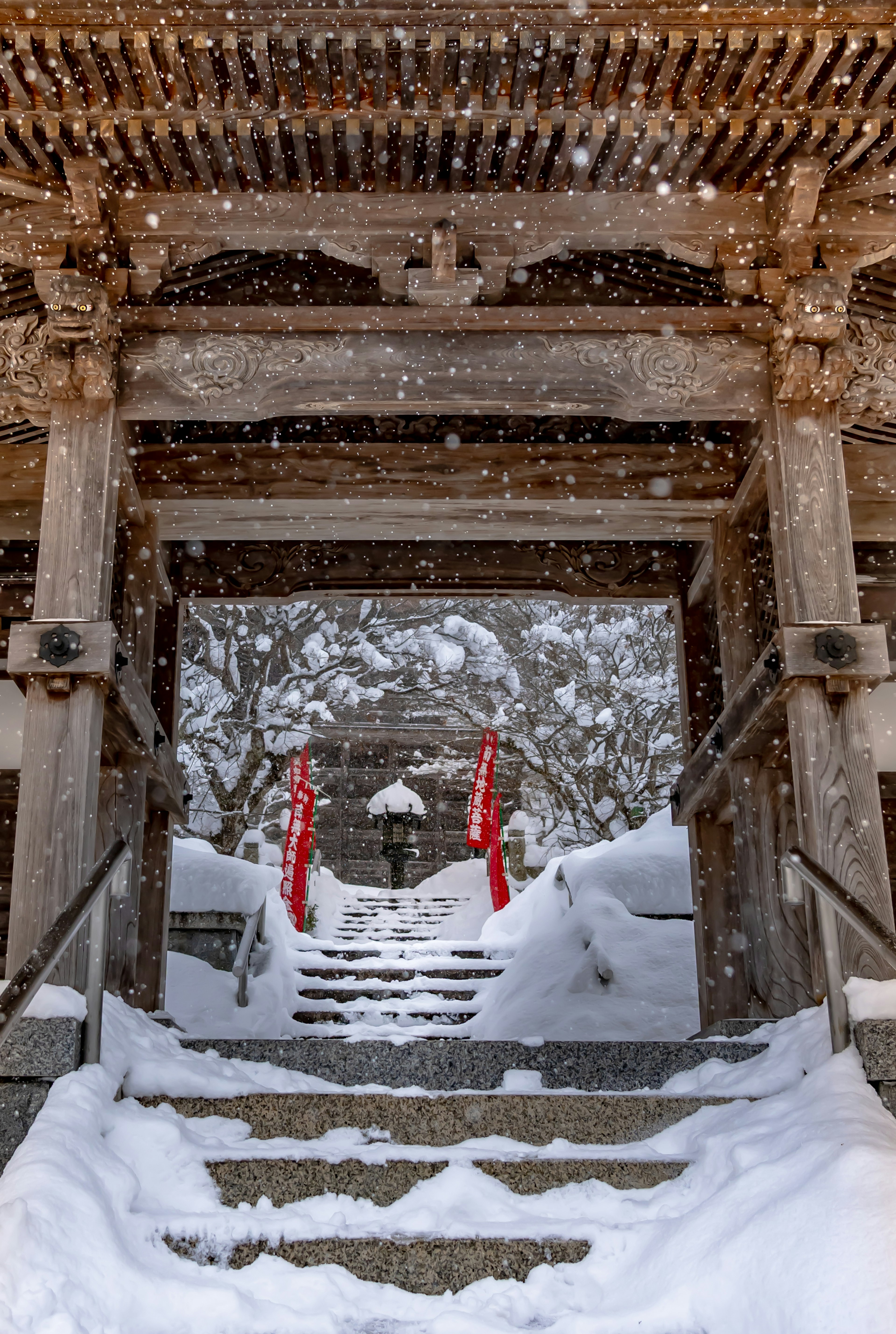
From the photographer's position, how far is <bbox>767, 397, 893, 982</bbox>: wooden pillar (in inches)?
168

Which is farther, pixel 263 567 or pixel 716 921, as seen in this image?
pixel 263 567

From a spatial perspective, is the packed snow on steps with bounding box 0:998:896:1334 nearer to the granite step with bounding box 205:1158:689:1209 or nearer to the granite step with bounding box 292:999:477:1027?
the granite step with bounding box 205:1158:689:1209

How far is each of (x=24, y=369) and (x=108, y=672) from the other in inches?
60.9

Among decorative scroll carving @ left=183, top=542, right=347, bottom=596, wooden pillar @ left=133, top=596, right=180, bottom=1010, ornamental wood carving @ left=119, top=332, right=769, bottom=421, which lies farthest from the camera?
decorative scroll carving @ left=183, top=542, right=347, bottom=596

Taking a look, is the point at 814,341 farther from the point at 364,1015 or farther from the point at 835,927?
the point at 364,1015

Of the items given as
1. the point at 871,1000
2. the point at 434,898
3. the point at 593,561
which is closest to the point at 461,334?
the point at 593,561

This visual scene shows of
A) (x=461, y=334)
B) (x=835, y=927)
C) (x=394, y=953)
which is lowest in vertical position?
(x=394, y=953)

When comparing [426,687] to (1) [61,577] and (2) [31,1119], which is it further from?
(2) [31,1119]

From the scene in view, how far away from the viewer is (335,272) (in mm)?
6090

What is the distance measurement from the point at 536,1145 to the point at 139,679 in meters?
3.21

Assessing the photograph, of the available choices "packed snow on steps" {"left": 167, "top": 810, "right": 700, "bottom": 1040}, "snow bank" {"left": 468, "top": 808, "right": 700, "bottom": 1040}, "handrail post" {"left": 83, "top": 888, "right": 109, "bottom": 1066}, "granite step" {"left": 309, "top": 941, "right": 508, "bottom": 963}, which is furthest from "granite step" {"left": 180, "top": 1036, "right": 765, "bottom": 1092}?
"granite step" {"left": 309, "top": 941, "right": 508, "bottom": 963}

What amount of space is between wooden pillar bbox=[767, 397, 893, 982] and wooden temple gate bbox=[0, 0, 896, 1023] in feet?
0.05

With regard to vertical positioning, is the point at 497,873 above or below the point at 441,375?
below

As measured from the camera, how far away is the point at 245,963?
879 cm
